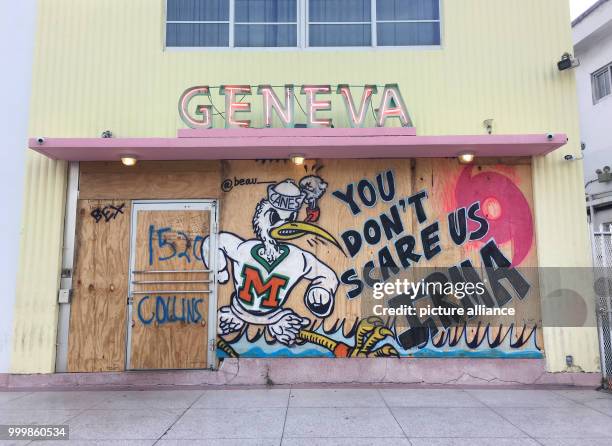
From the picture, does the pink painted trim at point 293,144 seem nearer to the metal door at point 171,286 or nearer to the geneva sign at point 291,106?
the geneva sign at point 291,106

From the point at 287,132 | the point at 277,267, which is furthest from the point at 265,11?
the point at 277,267

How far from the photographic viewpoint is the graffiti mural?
7109 mm

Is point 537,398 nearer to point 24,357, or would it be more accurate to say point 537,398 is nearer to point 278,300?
point 278,300

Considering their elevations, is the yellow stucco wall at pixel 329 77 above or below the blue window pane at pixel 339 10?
below

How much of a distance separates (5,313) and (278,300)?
4463mm

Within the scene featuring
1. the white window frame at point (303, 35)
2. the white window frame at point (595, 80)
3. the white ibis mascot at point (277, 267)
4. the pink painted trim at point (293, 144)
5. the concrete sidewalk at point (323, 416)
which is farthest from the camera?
the white window frame at point (595, 80)

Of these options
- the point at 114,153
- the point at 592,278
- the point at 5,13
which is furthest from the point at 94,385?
the point at 592,278

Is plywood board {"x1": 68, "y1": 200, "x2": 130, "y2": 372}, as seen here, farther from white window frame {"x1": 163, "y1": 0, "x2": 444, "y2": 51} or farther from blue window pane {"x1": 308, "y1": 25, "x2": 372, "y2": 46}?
blue window pane {"x1": 308, "y1": 25, "x2": 372, "y2": 46}

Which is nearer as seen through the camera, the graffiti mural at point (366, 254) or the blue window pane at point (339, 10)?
the graffiti mural at point (366, 254)

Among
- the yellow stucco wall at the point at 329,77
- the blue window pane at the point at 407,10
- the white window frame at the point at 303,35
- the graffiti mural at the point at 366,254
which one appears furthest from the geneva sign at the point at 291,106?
the blue window pane at the point at 407,10

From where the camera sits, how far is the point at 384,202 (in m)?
7.40

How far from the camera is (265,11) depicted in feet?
26.0

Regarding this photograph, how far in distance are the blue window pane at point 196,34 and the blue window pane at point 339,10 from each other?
1.63 metres

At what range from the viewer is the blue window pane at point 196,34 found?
7.75 metres
